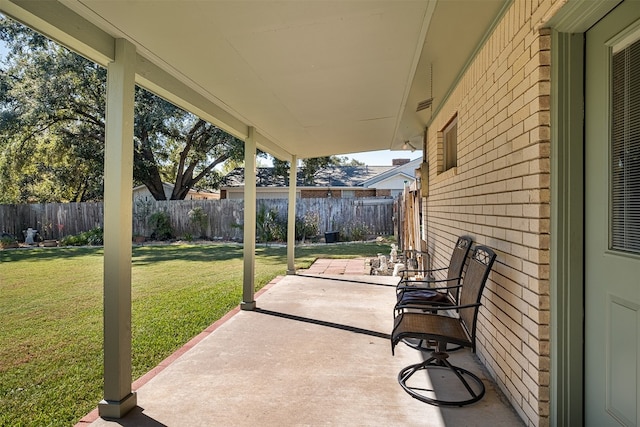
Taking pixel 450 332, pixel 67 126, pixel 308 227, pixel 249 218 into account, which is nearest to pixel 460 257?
pixel 450 332

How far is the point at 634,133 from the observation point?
5.21 feet

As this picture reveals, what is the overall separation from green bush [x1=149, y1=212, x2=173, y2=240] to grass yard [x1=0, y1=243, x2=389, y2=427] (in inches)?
168

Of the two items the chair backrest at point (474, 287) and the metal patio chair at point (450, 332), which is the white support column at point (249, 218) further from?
the chair backrest at point (474, 287)

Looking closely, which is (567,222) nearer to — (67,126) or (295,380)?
(295,380)

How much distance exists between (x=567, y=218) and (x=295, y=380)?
2.10 m

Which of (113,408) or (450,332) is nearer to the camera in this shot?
(113,408)

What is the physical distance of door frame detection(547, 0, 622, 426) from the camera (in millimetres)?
1912

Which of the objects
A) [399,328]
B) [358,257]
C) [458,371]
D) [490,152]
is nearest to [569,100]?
[490,152]

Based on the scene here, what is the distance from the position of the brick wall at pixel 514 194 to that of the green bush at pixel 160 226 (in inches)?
499

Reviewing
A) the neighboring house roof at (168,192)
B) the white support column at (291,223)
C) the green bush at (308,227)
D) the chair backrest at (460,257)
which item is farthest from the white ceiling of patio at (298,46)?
the neighboring house roof at (168,192)

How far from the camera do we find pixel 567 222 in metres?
1.93

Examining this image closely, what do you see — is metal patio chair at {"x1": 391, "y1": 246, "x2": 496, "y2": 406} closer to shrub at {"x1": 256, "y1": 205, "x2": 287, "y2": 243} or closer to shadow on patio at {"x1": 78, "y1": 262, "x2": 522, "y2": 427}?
shadow on patio at {"x1": 78, "y1": 262, "x2": 522, "y2": 427}

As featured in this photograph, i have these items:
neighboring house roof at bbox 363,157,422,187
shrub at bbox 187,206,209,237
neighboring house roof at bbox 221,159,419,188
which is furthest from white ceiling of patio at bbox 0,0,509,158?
neighboring house roof at bbox 221,159,419,188

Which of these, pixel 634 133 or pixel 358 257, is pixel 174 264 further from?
pixel 634 133
